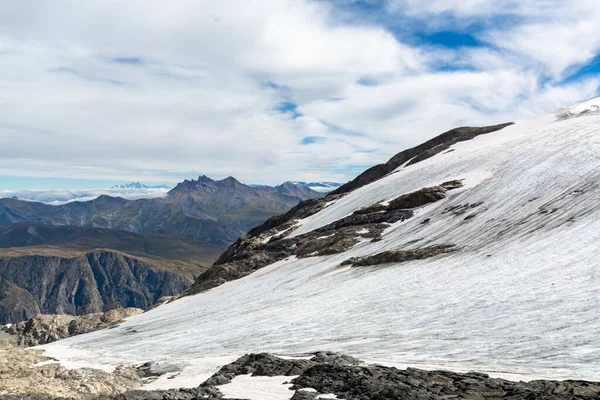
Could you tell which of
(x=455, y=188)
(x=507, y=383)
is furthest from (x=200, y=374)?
(x=455, y=188)

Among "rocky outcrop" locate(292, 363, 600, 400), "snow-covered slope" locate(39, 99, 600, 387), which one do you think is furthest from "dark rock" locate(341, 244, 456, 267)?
"rocky outcrop" locate(292, 363, 600, 400)

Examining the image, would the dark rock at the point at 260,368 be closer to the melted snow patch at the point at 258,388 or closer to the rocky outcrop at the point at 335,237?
the melted snow patch at the point at 258,388

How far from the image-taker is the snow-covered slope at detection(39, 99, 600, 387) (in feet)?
67.9

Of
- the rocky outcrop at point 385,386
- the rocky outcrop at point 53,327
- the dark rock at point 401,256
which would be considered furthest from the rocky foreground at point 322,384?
the rocky outcrop at point 53,327

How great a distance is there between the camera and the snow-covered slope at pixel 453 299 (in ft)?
67.9

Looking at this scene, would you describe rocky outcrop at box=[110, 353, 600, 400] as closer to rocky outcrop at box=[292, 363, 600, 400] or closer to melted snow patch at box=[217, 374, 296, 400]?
rocky outcrop at box=[292, 363, 600, 400]

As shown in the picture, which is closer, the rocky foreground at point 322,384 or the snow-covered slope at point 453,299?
the rocky foreground at point 322,384

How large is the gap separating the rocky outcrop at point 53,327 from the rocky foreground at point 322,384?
58.8 meters

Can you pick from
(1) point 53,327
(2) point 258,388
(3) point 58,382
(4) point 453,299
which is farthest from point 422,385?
(1) point 53,327

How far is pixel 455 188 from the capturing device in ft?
193

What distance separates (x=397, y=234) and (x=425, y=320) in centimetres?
2666

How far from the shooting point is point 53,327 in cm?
Answer: 8700

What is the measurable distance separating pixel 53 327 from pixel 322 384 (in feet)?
287

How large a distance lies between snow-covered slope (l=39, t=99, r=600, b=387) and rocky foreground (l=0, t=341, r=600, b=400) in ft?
7.71
